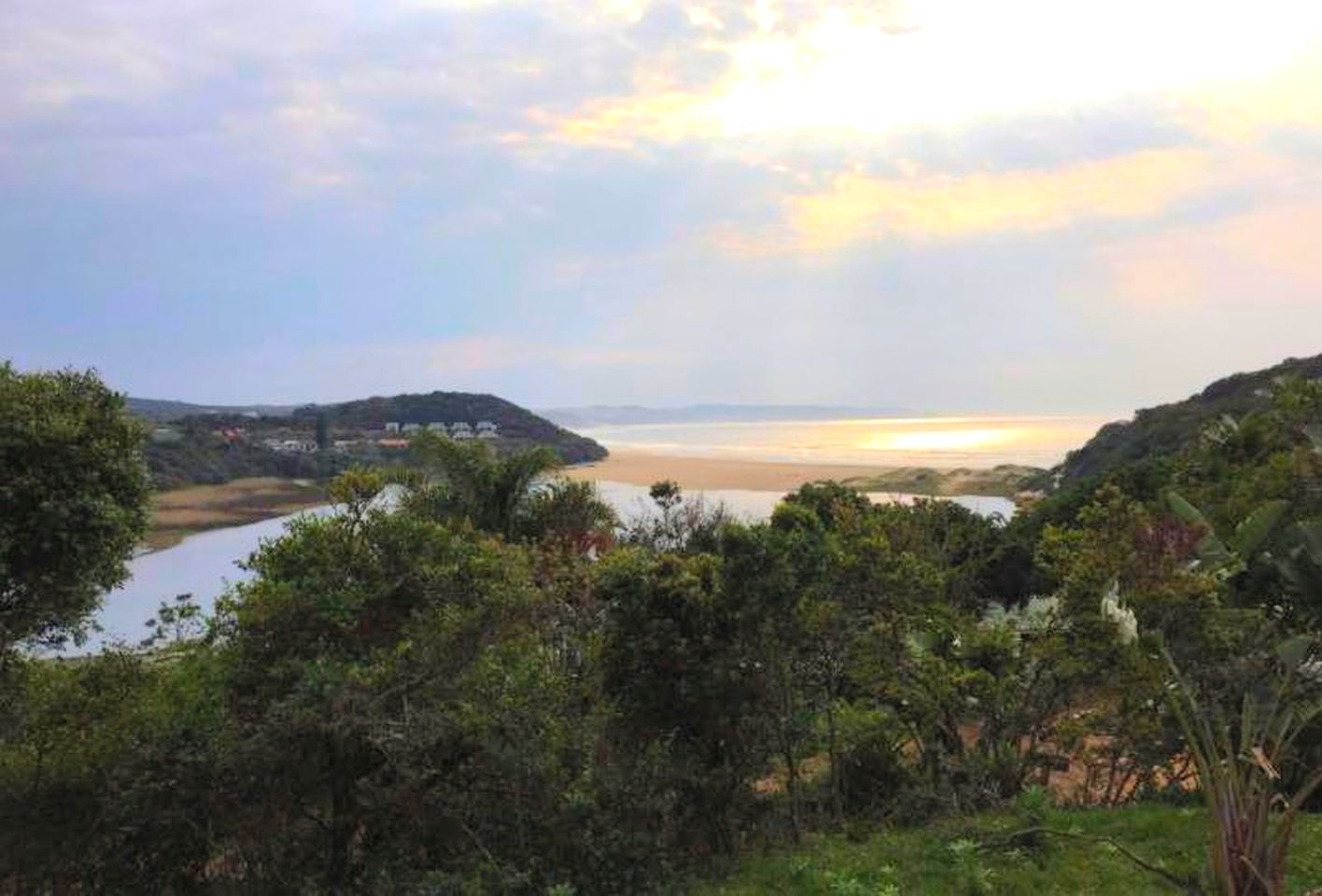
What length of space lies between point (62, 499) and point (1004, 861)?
7.09 metres

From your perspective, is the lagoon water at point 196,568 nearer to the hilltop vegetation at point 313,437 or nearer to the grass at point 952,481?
the hilltop vegetation at point 313,437

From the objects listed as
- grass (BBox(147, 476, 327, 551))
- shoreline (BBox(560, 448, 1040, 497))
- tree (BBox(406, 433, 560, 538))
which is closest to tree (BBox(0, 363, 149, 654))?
tree (BBox(406, 433, 560, 538))

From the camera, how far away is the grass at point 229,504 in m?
41.9

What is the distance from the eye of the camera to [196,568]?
24.2 metres

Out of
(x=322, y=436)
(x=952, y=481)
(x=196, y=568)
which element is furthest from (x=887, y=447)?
(x=196, y=568)

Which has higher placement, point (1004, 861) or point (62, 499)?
point (62, 499)

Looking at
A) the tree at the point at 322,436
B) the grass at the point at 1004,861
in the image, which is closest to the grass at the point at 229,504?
the tree at the point at 322,436

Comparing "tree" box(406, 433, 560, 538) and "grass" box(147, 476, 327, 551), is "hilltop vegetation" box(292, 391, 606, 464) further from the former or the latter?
"tree" box(406, 433, 560, 538)

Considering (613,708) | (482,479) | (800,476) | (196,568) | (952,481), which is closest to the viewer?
(613,708)

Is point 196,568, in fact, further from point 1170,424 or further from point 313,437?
point 313,437

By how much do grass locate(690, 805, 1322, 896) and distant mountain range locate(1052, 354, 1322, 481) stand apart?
40.0 m

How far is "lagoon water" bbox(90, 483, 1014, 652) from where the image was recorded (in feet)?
27.8

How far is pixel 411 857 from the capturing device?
704 centimetres

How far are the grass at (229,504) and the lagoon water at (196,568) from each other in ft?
5.81
